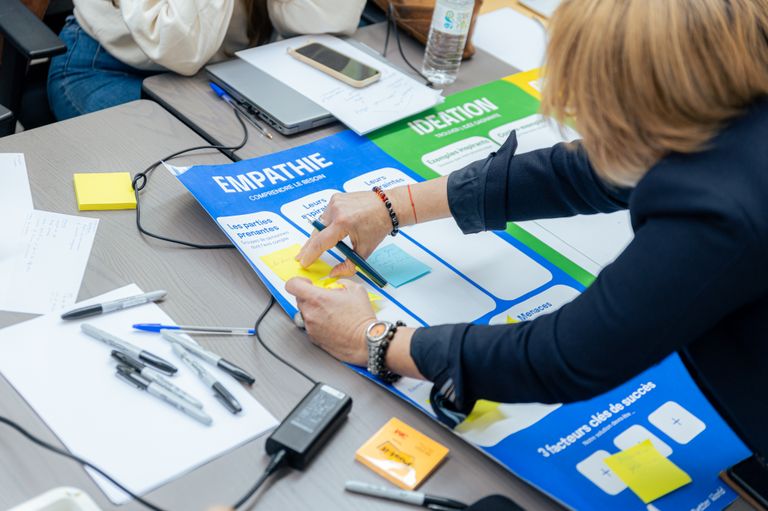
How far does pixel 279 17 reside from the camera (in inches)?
63.2

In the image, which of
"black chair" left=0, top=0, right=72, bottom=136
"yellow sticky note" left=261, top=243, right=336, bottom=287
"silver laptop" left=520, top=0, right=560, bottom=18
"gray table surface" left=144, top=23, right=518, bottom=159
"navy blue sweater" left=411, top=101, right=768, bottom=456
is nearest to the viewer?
"navy blue sweater" left=411, top=101, right=768, bottom=456

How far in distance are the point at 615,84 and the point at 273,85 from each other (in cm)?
82

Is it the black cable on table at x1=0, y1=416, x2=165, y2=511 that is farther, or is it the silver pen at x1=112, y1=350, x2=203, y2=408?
the silver pen at x1=112, y1=350, x2=203, y2=408

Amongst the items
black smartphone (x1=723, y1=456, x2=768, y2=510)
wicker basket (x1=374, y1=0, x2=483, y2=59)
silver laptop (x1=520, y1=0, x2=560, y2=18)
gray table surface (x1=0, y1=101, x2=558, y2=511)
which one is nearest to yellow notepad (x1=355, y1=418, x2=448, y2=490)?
gray table surface (x1=0, y1=101, x2=558, y2=511)

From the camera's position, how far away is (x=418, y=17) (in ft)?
5.57

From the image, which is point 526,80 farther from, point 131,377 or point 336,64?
point 131,377

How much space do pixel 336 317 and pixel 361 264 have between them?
146mm

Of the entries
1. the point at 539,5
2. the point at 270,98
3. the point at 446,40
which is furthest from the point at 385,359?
the point at 539,5

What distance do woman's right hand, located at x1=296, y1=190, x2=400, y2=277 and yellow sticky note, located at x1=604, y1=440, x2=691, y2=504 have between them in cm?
44

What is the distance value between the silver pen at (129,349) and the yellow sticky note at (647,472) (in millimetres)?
531

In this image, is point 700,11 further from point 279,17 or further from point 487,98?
point 279,17

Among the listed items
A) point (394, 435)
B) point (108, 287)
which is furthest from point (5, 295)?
point (394, 435)

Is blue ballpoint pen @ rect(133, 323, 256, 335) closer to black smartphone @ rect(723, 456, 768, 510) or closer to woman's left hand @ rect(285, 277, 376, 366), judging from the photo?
woman's left hand @ rect(285, 277, 376, 366)

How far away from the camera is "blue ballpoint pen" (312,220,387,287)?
1.07 m
